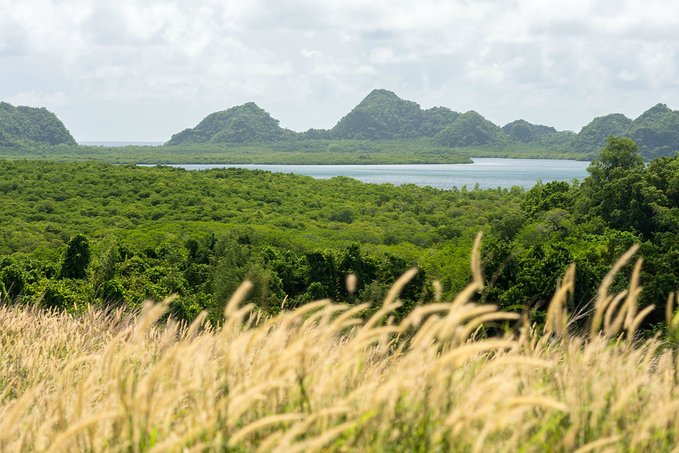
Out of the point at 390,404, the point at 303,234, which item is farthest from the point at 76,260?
the point at 390,404

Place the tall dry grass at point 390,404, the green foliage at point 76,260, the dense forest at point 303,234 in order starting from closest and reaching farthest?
the tall dry grass at point 390,404 → the dense forest at point 303,234 → the green foliage at point 76,260

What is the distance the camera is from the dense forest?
30031 mm

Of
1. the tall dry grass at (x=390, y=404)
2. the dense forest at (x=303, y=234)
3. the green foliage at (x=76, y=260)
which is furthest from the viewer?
the green foliage at (x=76, y=260)

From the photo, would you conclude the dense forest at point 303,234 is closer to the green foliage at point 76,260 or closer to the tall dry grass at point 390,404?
the green foliage at point 76,260

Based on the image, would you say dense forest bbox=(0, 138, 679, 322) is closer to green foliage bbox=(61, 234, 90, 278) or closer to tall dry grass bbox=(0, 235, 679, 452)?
green foliage bbox=(61, 234, 90, 278)

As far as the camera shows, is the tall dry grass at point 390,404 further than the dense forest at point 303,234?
No

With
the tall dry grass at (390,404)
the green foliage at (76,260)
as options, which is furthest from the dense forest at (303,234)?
the tall dry grass at (390,404)

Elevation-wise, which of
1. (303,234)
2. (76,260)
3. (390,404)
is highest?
(390,404)

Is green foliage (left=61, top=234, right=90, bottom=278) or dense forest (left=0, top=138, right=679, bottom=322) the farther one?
green foliage (left=61, top=234, right=90, bottom=278)

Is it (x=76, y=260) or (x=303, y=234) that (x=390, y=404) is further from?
(x=303, y=234)

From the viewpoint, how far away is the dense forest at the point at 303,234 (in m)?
30.0

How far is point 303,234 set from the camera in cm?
7238

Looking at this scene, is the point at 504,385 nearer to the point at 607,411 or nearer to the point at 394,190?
the point at 607,411

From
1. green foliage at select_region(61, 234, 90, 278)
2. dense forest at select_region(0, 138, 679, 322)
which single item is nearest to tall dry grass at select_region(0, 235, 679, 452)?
dense forest at select_region(0, 138, 679, 322)
